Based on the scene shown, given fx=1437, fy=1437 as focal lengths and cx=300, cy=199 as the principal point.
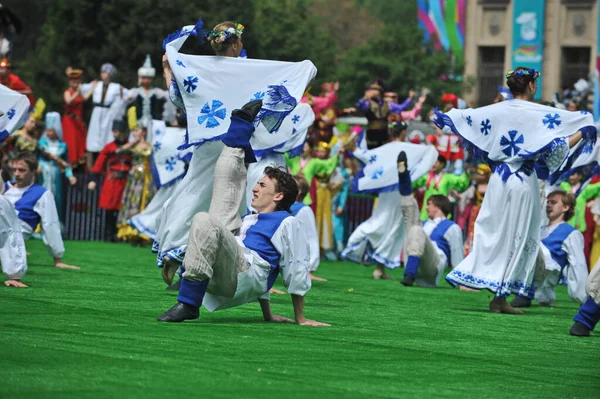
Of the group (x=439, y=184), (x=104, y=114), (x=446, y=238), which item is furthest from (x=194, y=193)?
(x=104, y=114)

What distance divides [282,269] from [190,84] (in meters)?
1.97

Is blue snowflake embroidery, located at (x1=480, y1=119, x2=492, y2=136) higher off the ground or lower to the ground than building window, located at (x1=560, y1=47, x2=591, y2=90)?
lower

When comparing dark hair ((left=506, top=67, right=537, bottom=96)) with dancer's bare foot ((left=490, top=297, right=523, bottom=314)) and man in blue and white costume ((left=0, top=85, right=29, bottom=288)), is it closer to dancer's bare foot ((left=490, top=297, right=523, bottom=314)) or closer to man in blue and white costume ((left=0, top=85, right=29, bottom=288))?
dancer's bare foot ((left=490, top=297, right=523, bottom=314))

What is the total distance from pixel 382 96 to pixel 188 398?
1236 cm

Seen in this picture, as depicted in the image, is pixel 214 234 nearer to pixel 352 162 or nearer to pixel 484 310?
pixel 484 310

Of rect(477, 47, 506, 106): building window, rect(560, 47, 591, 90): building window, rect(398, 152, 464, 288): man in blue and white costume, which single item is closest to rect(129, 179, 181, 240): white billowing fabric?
rect(398, 152, 464, 288): man in blue and white costume

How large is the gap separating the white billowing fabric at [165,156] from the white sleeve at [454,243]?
3.21 metres

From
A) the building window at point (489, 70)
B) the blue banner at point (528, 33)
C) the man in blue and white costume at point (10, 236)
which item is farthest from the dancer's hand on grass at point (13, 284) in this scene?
the building window at point (489, 70)

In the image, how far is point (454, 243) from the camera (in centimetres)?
1509

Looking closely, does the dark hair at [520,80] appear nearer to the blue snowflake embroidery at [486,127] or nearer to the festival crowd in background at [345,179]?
the festival crowd in background at [345,179]

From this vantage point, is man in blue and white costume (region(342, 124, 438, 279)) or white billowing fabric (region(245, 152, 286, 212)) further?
man in blue and white costume (region(342, 124, 438, 279))

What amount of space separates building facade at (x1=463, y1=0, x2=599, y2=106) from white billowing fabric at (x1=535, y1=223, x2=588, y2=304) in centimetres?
3801

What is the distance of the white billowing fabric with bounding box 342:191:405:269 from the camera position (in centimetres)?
1586

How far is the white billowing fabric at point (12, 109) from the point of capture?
11031 millimetres
